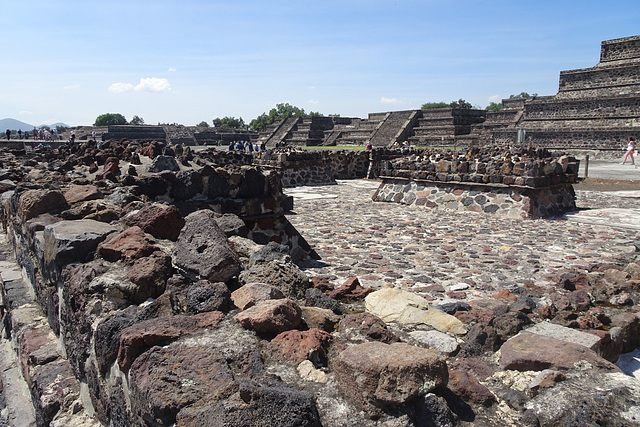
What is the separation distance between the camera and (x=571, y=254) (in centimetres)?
592

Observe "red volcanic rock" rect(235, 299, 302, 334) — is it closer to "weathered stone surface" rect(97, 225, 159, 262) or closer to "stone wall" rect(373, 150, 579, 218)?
"weathered stone surface" rect(97, 225, 159, 262)

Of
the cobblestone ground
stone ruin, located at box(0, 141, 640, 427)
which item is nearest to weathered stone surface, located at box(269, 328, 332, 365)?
stone ruin, located at box(0, 141, 640, 427)

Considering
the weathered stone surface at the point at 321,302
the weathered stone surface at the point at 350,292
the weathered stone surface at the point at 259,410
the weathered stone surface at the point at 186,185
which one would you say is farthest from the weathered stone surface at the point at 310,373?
the weathered stone surface at the point at 186,185

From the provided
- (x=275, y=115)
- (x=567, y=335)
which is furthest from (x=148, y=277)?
(x=275, y=115)

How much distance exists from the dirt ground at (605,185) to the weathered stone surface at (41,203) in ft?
44.7

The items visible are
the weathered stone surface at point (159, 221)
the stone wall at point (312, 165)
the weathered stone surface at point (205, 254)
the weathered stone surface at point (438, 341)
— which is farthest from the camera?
the stone wall at point (312, 165)

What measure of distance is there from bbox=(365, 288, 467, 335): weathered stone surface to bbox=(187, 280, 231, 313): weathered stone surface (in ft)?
3.54

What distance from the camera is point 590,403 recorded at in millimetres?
1852

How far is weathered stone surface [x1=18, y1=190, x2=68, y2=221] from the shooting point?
4.64m

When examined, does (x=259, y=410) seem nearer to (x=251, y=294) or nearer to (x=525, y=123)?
(x=251, y=294)

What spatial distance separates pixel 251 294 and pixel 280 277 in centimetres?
57

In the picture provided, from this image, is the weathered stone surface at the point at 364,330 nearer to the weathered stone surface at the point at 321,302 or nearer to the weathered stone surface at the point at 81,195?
the weathered stone surface at the point at 321,302

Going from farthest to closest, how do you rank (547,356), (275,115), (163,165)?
(275,115), (163,165), (547,356)

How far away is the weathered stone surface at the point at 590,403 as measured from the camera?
5.82ft
